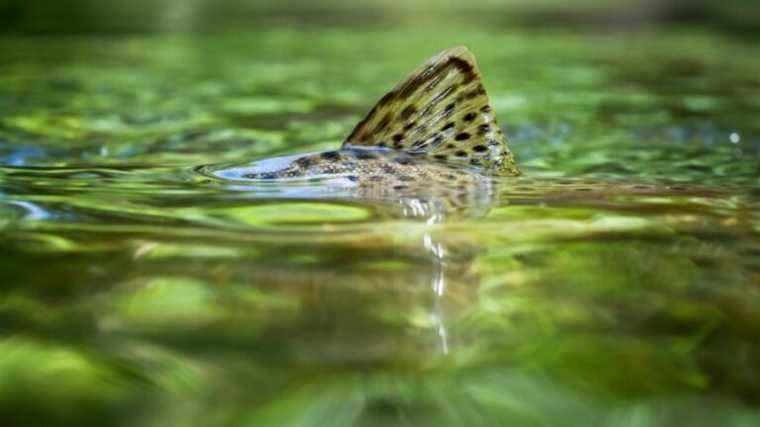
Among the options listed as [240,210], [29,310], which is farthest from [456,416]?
[240,210]

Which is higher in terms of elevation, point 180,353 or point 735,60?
point 735,60

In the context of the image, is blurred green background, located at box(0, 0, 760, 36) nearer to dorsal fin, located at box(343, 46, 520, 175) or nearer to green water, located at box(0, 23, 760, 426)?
dorsal fin, located at box(343, 46, 520, 175)

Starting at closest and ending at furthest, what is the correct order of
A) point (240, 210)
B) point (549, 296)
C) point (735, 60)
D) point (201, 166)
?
point (549, 296) < point (240, 210) < point (201, 166) < point (735, 60)

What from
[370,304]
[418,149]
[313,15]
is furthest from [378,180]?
[313,15]

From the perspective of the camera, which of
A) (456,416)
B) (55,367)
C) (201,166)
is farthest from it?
(201,166)

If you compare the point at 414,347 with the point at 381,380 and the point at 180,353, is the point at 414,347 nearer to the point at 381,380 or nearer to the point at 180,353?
the point at 381,380

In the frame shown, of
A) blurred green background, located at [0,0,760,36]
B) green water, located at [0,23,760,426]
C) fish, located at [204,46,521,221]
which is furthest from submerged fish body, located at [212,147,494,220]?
blurred green background, located at [0,0,760,36]

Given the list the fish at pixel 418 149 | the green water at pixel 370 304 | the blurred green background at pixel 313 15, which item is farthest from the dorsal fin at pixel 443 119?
the blurred green background at pixel 313 15

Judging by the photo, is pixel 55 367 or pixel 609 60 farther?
pixel 609 60
